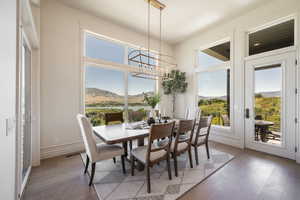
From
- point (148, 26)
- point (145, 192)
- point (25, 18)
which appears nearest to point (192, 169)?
point (145, 192)

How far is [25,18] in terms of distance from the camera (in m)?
1.90

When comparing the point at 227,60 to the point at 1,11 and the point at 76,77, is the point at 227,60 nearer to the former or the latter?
the point at 76,77

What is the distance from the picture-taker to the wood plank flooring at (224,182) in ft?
5.73

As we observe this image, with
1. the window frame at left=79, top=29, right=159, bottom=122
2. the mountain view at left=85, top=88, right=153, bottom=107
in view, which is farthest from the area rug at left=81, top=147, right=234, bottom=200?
the window frame at left=79, top=29, right=159, bottom=122

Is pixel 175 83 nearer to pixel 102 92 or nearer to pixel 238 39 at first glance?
pixel 238 39

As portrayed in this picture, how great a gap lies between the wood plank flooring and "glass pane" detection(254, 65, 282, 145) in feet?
2.03

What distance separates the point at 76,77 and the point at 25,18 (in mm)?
1472

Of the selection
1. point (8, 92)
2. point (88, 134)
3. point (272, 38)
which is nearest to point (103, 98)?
point (88, 134)

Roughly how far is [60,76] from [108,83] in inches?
46.0

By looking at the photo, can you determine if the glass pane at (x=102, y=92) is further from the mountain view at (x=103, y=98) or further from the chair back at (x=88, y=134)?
the chair back at (x=88, y=134)

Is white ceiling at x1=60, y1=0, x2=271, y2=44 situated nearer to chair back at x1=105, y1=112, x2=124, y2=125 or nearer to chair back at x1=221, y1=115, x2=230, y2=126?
chair back at x1=105, y1=112, x2=124, y2=125

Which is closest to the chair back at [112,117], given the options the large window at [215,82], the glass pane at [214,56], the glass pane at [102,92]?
the glass pane at [102,92]

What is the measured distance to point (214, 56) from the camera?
168 inches

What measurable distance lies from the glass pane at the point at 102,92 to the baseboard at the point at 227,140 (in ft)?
9.77
